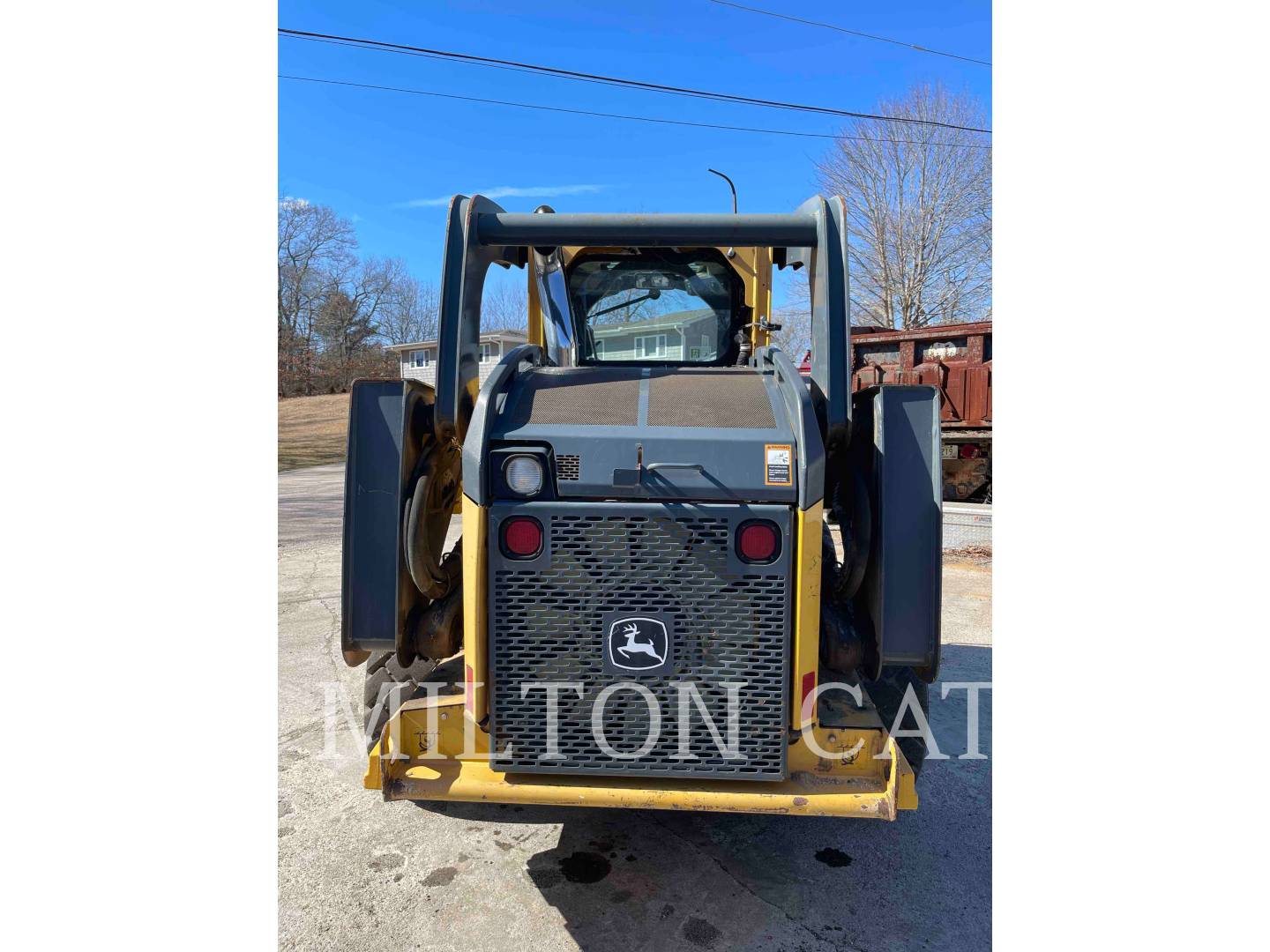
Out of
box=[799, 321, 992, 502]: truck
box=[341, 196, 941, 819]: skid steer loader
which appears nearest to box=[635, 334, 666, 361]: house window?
box=[341, 196, 941, 819]: skid steer loader

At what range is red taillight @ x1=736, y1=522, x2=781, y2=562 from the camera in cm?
255

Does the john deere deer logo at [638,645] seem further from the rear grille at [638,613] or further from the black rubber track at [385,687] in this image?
the black rubber track at [385,687]

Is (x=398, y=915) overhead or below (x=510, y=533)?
below

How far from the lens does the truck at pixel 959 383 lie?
38.1ft

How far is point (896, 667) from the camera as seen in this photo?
3.36 meters

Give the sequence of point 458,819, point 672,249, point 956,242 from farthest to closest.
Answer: point 956,242, point 672,249, point 458,819

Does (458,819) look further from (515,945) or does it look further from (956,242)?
(956,242)

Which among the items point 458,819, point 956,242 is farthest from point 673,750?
point 956,242

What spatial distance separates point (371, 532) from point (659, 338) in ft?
7.26

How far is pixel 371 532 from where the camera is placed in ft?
9.38

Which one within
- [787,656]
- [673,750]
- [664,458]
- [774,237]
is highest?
[774,237]

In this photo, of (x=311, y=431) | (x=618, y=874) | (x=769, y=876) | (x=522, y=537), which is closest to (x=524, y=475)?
(x=522, y=537)

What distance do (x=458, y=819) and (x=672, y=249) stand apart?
310 centimetres

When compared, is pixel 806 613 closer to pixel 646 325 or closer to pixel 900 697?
pixel 900 697
